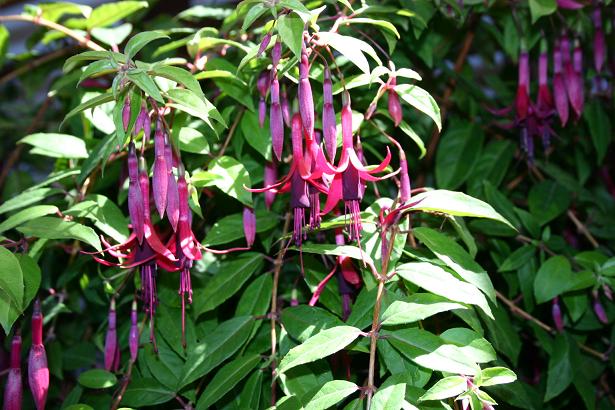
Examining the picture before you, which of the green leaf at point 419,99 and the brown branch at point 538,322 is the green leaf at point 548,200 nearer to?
the brown branch at point 538,322

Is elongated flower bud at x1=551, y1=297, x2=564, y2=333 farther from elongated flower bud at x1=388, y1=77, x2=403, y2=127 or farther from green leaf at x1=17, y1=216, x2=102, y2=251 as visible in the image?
green leaf at x1=17, y1=216, x2=102, y2=251

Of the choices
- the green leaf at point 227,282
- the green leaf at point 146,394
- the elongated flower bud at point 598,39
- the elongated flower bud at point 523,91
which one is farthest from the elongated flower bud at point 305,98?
the elongated flower bud at point 598,39

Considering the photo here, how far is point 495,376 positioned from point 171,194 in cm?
35

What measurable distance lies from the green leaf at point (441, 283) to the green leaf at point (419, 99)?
16 centimetres

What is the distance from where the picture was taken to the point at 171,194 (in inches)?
30.0

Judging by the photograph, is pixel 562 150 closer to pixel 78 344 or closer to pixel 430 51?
pixel 430 51

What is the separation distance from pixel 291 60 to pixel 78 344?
575 mm

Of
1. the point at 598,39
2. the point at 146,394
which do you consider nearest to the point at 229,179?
the point at 146,394

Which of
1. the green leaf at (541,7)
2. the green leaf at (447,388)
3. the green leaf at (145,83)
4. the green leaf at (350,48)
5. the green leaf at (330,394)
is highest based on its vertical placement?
the green leaf at (541,7)

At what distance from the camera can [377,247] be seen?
817mm

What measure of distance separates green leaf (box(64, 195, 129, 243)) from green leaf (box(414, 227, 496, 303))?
1.07 feet

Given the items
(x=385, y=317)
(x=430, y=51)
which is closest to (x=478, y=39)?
(x=430, y=51)

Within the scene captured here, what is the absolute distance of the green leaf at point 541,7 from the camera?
1016 millimetres

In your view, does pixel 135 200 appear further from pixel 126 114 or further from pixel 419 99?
pixel 419 99
